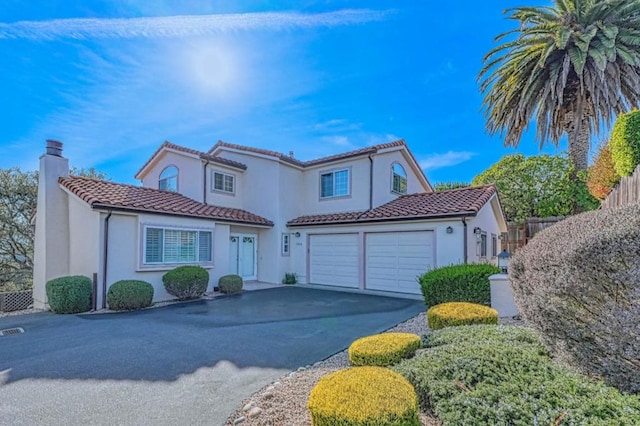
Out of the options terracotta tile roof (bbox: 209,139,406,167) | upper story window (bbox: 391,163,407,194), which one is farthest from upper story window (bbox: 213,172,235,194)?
upper story window (bbox: 391,163,407,194)

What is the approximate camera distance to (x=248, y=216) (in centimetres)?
1661

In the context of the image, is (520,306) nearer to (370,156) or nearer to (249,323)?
(249,323)

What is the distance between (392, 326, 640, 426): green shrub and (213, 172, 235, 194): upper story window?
48.4 ft

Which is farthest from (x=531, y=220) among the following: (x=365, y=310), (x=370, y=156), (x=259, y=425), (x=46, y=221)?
(x=46, y=221)

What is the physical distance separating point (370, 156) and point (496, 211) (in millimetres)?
7317

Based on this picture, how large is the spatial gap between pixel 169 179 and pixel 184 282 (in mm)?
8157

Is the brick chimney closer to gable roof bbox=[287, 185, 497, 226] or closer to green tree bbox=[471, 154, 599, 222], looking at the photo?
gable roof bbox=[287, 185, 497, 226]

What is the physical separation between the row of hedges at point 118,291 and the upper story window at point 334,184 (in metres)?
7.93

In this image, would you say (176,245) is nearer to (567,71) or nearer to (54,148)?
(54,148)

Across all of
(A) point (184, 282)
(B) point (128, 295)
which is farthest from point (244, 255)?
(B) point (128, 295)

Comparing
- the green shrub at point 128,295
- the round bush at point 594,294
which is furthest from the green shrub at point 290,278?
the round bush at point 594,294

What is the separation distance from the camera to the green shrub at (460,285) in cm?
934

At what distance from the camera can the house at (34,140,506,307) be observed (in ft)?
38.3

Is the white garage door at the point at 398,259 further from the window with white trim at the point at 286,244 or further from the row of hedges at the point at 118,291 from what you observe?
the row of hedges at the point at 118,291
